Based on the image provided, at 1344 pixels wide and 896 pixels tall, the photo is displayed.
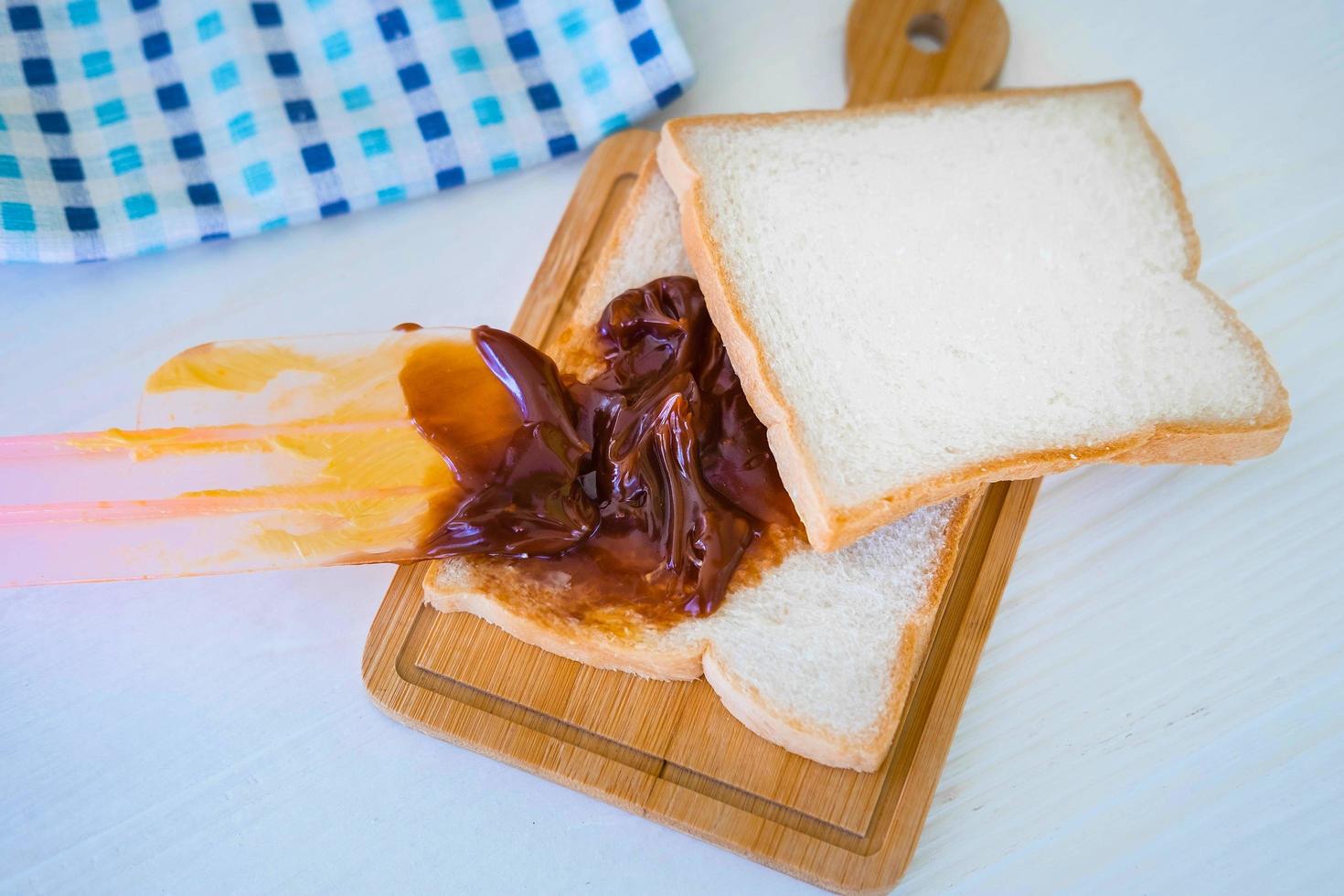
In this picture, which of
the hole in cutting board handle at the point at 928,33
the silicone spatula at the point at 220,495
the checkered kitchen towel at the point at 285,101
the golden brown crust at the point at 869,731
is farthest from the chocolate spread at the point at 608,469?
the hole in cutting board handle at the point at 928,33

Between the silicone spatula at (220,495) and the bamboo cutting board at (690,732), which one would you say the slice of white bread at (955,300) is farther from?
the silicone spatula at (220,495)

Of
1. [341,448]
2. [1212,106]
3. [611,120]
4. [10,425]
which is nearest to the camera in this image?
[341,448]

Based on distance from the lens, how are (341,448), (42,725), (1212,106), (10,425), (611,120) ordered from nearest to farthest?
(341,448)
(42,725)
(10,425)
(611,120)
(1212,106)

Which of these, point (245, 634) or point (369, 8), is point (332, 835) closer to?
point (245, 634)

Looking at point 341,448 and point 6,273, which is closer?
point 341,448

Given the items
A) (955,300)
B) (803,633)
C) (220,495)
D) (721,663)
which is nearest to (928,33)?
(955,300)

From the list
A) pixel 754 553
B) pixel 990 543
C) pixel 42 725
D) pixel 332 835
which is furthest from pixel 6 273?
pixel 990 543
